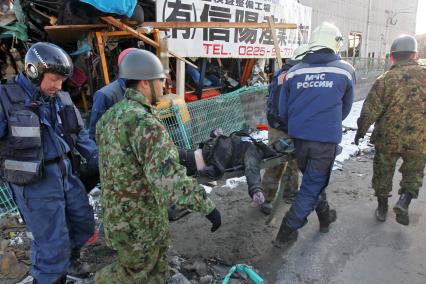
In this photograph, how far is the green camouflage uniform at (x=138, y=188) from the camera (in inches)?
75.5

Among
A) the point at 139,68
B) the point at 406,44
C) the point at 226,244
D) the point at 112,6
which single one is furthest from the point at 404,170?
the point at 112,6

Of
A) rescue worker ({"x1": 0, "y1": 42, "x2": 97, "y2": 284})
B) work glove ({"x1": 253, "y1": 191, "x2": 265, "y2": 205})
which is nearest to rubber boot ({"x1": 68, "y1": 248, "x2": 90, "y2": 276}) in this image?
rescue worker ({"x1": 0, "y1": 42, "x2": 97, "y2": 284})

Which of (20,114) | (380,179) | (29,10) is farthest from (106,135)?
(29,10)

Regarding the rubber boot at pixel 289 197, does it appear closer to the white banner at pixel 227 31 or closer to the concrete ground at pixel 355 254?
the concrete ground at pixel 355 254

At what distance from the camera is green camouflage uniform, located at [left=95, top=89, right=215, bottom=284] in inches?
75.5

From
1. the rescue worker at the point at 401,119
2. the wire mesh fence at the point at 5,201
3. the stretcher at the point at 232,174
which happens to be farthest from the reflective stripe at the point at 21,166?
the rescue worker at the point at 401,119

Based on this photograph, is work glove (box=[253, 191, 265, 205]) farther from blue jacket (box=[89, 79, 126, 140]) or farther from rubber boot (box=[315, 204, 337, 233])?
blue jacket (box=[89, 79, 126, 140])

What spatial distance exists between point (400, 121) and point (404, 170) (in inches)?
23.8

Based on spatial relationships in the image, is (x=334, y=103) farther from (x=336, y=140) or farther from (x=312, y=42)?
(x=312, y=42)

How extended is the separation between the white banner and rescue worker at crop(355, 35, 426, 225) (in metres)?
4.07

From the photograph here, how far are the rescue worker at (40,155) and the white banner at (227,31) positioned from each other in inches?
169

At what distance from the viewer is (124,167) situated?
6.81 feet

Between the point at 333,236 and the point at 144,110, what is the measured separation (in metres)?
2.74

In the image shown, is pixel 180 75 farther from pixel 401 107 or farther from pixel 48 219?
pixel 48 219
